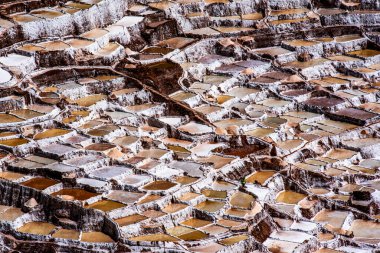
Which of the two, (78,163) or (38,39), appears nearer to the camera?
(78,163)

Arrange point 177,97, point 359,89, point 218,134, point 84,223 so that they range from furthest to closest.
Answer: point 359,89
point 177,97
point 218,134
point 84,223

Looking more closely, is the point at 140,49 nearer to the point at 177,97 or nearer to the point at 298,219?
the point at 177,97

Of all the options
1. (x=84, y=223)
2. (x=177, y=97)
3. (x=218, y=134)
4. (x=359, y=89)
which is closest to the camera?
(x=84, y=223)

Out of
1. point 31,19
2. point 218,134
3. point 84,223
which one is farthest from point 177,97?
point 84,223

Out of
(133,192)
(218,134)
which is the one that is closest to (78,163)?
(133,192)

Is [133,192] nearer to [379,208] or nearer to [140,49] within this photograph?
[379,208]

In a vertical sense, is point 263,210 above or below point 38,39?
below
